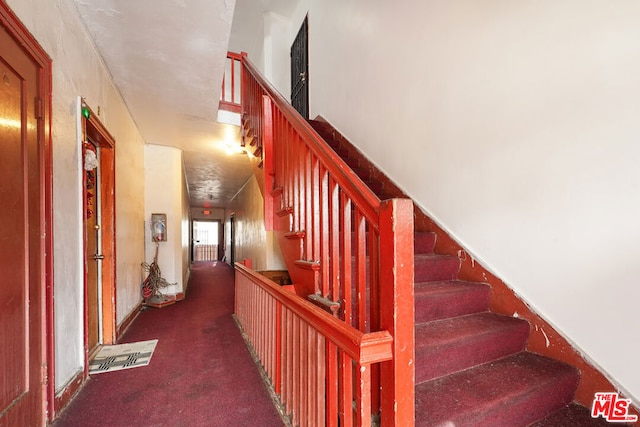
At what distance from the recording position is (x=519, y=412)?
1.18 metres

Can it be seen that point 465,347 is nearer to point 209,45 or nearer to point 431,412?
point 431,412

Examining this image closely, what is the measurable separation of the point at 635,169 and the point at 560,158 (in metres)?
0.29

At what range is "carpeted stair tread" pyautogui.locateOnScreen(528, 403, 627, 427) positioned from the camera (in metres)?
1.20

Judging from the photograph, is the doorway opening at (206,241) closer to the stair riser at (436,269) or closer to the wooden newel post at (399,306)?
the stair riser at (436,269)

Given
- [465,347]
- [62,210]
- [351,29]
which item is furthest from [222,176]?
[465,347]

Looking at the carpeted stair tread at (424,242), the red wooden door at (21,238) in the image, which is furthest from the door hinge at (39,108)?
the carpeted stair tread at (424,242)

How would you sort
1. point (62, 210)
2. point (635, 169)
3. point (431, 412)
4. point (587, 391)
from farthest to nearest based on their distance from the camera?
point (62, 210) → point (587, 391) → point (635, 169) → point (431, 412)

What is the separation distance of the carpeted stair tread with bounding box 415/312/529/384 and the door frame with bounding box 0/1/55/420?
1.94m

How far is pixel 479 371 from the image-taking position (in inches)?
54.4

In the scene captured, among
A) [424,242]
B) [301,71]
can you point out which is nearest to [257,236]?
[301,71]

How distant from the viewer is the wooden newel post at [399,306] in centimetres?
82

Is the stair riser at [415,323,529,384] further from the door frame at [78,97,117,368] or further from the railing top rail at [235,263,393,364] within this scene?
the door frame at [78,97,117,368]

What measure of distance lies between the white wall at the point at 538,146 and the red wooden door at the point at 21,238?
98.6 inches

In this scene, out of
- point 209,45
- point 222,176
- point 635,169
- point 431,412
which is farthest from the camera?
point 222,176
